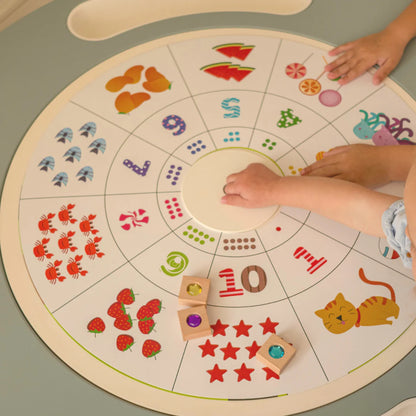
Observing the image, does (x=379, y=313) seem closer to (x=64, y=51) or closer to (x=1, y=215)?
(x=1, y=215)

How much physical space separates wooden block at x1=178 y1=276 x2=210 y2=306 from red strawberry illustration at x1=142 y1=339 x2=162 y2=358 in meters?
0.10

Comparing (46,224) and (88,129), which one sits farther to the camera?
(88,129)

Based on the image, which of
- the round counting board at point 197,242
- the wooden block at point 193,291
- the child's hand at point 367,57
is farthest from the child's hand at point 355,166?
the wooden block at point 193,291

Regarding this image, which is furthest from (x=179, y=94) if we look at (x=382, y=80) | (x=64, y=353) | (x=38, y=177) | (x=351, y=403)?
(x=351, y=403)

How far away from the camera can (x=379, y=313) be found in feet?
3.44

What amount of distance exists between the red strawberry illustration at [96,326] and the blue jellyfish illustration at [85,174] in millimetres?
367

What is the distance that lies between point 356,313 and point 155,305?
1.34ft

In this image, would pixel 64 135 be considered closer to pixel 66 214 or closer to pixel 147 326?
→ pixel 66 214

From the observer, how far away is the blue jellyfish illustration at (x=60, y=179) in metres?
1.26

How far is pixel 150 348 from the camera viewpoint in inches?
40.3

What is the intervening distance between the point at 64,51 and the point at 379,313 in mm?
1116

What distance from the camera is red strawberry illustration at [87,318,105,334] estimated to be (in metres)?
1.05

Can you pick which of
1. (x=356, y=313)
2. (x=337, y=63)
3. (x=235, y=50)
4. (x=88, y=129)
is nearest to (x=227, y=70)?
(x=235, y=50)

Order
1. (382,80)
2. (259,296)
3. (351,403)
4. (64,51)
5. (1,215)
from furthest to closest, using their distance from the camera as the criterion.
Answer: (64,51) < (382,80) < (1,215) < (259,296) < (351,403)
